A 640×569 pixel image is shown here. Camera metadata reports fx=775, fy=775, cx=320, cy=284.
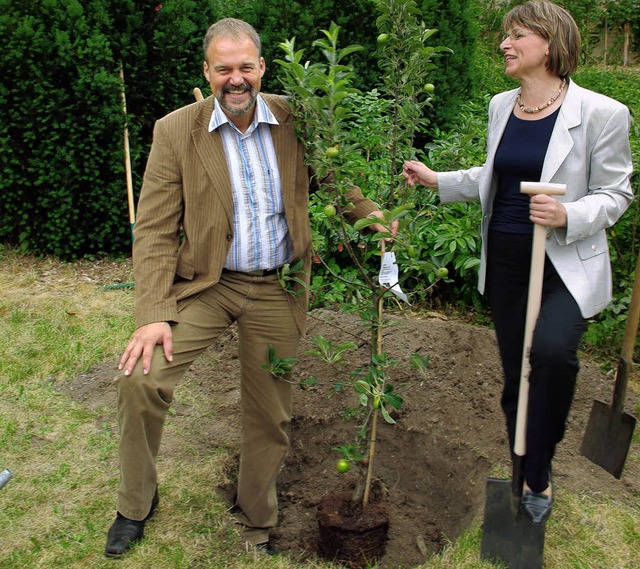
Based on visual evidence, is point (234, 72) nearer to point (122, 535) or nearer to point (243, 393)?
point (243, 393)

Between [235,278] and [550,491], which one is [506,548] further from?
[235,278]

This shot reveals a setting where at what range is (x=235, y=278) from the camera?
3.27 metres

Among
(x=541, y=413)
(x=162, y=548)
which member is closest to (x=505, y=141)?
(x=541, y=413)

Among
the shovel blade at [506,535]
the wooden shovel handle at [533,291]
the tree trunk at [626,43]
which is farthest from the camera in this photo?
the tree trunk at [626,43]

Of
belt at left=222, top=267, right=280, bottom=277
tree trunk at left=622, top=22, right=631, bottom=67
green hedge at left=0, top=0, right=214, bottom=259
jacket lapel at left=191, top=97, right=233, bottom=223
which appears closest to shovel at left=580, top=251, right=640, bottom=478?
belt at left=222, top=267, right=280, bottom=277

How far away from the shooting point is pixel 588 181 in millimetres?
2906

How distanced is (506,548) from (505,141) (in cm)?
162

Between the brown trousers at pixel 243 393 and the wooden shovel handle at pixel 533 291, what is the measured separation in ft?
3.46

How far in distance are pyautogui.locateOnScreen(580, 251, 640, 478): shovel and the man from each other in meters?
1.37

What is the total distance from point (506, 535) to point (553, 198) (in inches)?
53.8

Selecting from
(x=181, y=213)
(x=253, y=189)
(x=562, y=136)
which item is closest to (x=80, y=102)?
(x=181, y=213)

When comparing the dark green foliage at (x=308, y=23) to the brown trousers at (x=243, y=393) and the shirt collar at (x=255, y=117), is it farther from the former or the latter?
the brown trousers at (x=243, y=393)

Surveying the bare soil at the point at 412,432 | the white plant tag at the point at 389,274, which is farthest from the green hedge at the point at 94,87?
the white plant tag at the point at 389,274

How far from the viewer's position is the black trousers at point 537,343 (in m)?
2.78
